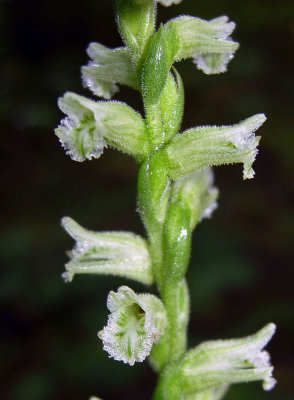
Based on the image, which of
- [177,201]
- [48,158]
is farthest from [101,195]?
[177,201]

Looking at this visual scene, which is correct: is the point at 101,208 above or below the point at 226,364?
above

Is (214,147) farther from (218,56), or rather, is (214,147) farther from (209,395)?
(209,395)

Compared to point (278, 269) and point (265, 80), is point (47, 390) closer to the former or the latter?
point (278, 269)

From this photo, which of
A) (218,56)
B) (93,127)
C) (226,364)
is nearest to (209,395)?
(226,364)

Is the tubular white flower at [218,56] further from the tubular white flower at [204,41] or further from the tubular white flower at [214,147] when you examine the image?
the tubular white flower at [214,147]

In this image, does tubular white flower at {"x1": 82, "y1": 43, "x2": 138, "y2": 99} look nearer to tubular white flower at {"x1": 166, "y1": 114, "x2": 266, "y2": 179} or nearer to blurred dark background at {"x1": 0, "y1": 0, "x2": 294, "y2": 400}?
tubular white flower at {"x1": 166, "y1": 114, "x2": 266, "y2": 179}
